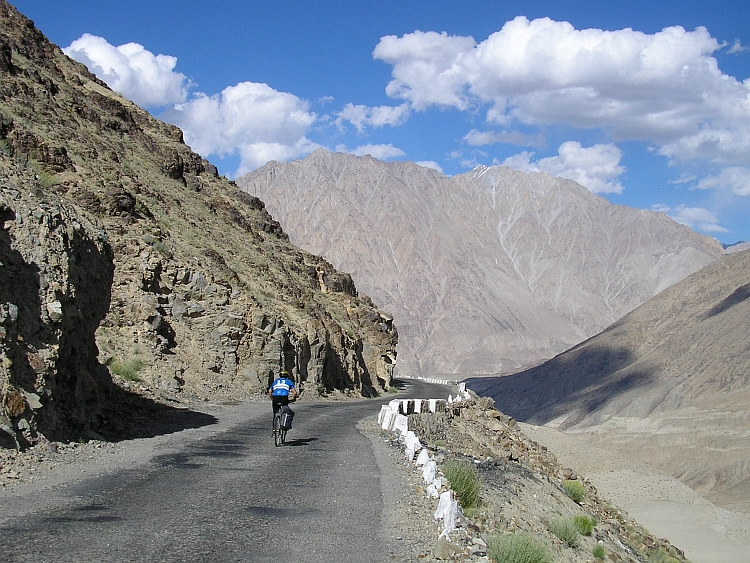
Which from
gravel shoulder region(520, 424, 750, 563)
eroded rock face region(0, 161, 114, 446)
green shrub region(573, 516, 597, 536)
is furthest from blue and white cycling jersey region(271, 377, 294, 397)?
gravel shoulder region(520, 424, 750, 563)

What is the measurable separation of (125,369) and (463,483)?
10005mm

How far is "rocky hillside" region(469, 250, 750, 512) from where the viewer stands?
66.6m

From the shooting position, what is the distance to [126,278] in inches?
889

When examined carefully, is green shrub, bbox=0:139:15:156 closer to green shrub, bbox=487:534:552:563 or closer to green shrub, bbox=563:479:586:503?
green shrub, bbox=487:534:552:563

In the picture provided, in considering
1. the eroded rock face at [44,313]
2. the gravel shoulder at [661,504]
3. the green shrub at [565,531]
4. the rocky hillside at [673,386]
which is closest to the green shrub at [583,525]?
the green shrub at [565,531]

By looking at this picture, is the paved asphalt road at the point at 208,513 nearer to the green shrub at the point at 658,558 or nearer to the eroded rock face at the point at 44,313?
the eroded rock face at the point at 44,313

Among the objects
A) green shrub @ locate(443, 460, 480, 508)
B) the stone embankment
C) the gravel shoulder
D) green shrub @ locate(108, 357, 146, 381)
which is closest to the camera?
the stone embankment

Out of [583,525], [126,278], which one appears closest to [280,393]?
[583,525]

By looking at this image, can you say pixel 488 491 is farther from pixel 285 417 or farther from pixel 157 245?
pixel 157 245

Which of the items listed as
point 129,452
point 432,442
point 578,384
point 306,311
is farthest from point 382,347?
point 578,384

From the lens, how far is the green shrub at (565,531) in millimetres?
12469

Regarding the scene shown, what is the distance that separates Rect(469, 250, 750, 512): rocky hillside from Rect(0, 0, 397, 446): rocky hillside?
31221mm

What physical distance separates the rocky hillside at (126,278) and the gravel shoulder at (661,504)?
13601mm

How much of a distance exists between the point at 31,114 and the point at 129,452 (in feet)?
71.8
